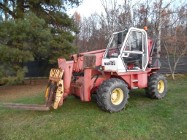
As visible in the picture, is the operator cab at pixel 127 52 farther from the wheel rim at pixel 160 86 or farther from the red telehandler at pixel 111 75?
the wheel rim at pixel 160 86

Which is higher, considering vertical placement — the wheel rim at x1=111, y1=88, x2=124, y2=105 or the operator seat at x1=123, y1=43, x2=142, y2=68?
the operator seat at x1=123, y1=43, x2=142, y2=68

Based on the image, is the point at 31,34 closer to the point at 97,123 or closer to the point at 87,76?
the point at 87,76

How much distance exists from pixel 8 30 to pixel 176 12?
10.2 meters

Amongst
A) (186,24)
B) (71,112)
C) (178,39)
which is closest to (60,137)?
(71,112)

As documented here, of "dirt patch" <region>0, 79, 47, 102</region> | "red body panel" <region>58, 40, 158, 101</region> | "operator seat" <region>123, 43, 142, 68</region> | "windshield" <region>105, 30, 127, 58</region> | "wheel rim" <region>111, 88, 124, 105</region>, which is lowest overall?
"dirt patch" <region>0, 79, 47, 102</region>

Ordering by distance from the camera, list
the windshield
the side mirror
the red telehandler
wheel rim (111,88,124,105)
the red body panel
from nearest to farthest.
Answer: the red telehandler < the red body panel < wheel rim (111,88,124,105) < the windshield < the side mirror

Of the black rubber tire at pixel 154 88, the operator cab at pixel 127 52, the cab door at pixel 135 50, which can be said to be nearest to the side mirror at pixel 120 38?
the operator cab at pixel 127 52

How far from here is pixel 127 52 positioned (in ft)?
23.8

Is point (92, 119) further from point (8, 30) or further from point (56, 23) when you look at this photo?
point (56, 23)

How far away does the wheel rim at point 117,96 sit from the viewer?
6.65m

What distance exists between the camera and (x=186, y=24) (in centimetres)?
1898

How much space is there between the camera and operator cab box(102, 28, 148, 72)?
23.0 ft

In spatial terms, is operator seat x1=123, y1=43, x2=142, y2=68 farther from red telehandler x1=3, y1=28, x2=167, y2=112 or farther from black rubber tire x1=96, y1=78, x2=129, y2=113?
black rubber tire x1=96, y1=78, x2=129, y2=113

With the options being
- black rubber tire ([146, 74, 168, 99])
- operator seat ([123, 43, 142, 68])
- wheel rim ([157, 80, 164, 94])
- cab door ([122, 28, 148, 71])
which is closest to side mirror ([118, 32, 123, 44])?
cab door ([122, 28, 148, 71])
